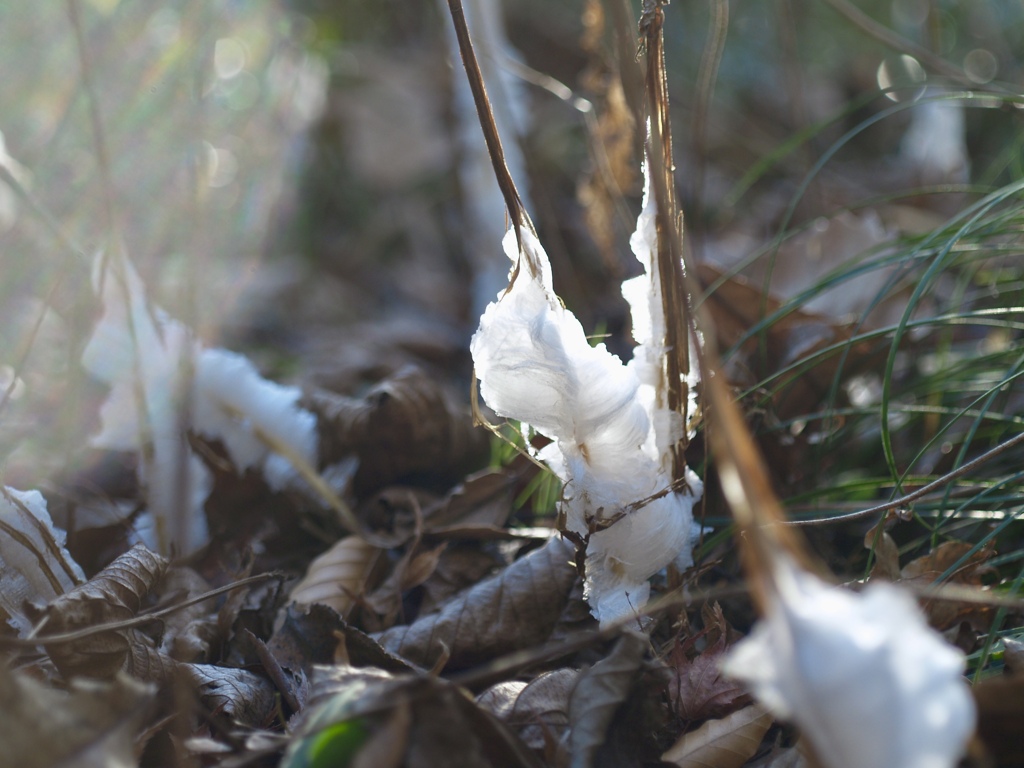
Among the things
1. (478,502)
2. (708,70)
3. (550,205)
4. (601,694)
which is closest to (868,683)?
(601,694)

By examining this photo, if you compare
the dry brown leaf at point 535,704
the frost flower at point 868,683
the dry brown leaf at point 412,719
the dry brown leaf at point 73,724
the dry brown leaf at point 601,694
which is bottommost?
the dry brown leaf at point 535,704

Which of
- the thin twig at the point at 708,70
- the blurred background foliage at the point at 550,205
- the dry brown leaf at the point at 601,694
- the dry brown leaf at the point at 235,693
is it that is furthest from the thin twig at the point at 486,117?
the thin twig at the point at 708,70

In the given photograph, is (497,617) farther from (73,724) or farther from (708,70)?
(708,70)

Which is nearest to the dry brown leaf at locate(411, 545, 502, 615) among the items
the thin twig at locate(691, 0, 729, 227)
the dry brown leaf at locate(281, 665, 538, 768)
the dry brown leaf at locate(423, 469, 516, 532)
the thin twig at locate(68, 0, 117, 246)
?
the dry brown leaf at locate(423, 469, 516, 532)

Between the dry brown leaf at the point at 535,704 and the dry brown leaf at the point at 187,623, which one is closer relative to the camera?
the dry brown leaf at the point at 535,704

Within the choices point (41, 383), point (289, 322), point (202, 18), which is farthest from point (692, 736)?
point (289, 322)

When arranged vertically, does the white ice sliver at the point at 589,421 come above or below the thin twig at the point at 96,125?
below

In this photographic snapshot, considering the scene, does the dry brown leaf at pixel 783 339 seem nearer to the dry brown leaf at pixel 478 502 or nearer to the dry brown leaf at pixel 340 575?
the dry brown leaf at pixel 478 502

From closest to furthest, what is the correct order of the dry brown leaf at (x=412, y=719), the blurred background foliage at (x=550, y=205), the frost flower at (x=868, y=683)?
the frost flower at (x=868, y=683)
the dry brown leaf at (x=412, y=719)
the blurred background foliage at (x=550, y=205)
